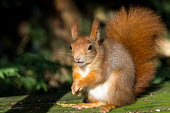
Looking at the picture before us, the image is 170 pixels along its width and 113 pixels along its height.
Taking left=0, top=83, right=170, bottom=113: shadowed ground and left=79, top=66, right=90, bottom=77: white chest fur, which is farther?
left=79, top=66, right=90, bottom=77: white chest fur

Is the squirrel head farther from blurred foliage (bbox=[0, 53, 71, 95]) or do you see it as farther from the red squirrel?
blurred foliage (bbox=[0, 53, 71, 95])

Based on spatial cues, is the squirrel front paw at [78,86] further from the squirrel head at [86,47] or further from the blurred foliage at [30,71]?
the blurred foliage at [30,71]

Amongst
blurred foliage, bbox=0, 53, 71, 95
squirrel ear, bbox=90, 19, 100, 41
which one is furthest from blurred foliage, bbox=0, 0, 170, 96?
squirrel ear, bbox=90, 19, 100, 41

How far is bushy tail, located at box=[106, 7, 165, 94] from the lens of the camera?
3350 mm

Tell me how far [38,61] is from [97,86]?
171 centimetres

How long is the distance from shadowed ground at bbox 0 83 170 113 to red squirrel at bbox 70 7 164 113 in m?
0.10

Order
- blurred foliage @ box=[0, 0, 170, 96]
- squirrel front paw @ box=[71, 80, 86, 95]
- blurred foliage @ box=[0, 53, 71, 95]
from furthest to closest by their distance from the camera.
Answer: blurred foliage @ box=[0, 0, 170, 96]
blurred foliage @ box=[0, 53, 71, 95]
squirrel front paw @ box=[71, 80, 86, 95]

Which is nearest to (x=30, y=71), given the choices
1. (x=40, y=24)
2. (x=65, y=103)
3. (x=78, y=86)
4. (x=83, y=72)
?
(x=65, y=103)

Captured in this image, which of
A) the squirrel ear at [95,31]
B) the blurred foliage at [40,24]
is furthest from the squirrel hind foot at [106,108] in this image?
the blurred foliage at [40,24]

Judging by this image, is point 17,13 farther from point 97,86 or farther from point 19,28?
point 97,86

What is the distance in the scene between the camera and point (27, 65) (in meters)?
4.56

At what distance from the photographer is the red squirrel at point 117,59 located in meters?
3.04

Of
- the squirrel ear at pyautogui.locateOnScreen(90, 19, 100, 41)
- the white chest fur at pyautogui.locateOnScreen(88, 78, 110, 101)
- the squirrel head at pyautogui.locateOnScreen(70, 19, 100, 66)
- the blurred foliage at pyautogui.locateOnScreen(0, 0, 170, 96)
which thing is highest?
the blurred foliage at pyautogui.locateOnScreen(0, 0, 170, 96)

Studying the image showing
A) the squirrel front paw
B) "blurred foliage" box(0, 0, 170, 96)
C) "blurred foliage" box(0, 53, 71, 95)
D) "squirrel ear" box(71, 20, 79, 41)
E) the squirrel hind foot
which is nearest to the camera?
the squirrel hind foot
